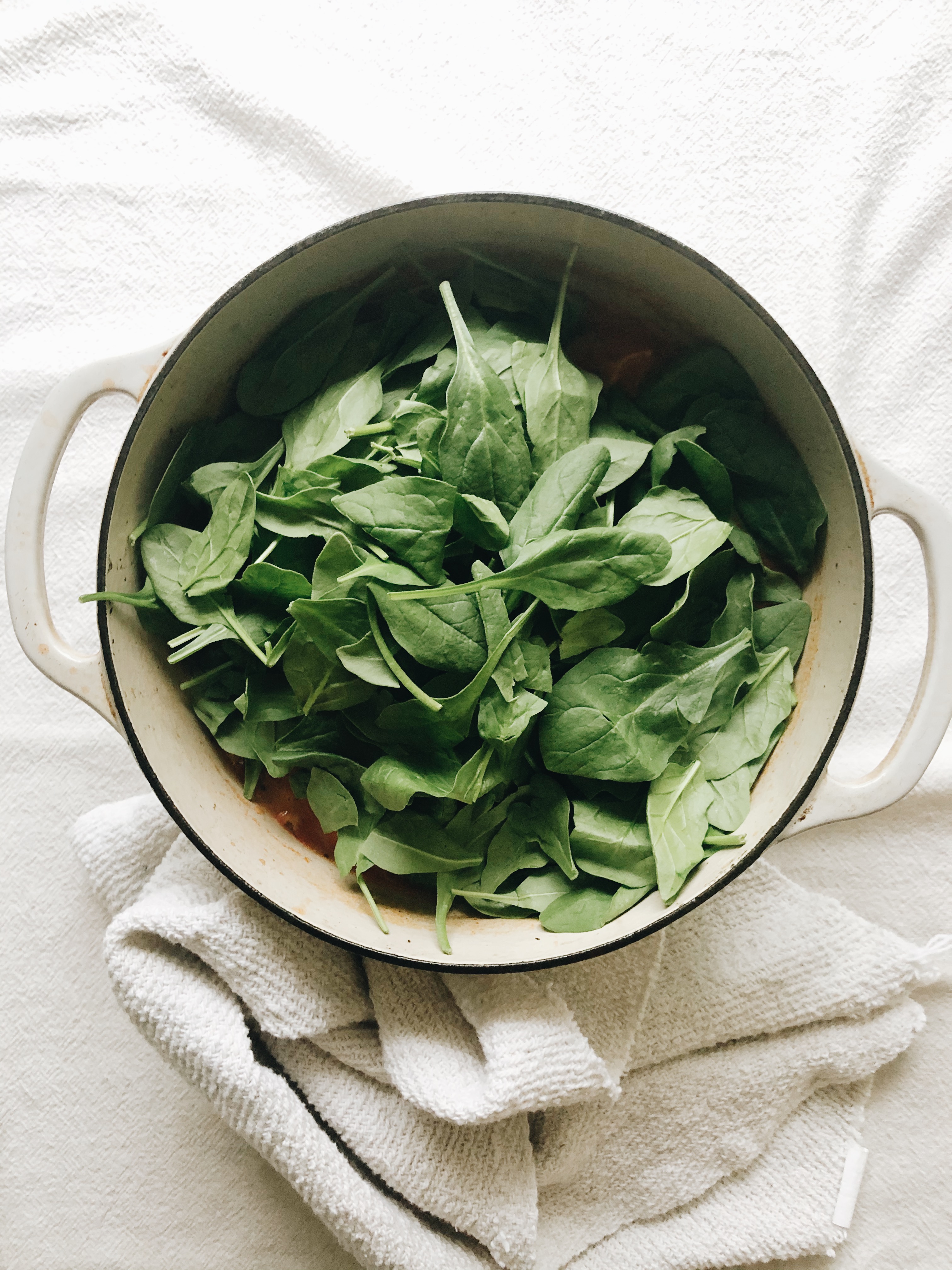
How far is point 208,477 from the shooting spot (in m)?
0.72

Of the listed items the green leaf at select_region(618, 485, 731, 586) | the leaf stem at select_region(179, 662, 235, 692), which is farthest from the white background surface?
the green leaf at select_region(618, 485, 731, 586)

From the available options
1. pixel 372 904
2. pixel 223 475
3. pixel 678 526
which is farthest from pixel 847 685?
pixel 223 475

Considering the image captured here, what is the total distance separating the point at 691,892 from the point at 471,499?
1.07ft

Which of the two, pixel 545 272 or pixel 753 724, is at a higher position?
pixel 545 272

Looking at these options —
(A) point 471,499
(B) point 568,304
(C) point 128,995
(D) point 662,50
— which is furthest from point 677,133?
(C) point 128,995

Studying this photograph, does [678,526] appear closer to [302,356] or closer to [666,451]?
[666,451]

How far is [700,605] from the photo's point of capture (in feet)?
2.34

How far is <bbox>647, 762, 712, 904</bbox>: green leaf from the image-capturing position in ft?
2.17

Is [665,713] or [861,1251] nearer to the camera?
[665,713]

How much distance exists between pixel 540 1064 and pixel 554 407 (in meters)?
0.53

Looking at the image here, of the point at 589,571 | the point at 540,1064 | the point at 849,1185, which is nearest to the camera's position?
the point at 589,571

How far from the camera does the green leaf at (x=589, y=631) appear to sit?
675 mm

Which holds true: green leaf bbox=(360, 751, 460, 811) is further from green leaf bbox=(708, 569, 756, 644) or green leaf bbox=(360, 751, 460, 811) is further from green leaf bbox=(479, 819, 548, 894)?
green leaf bbox=(708, 569, 756, 644)

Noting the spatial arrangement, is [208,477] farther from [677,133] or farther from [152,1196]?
[152,1196]
